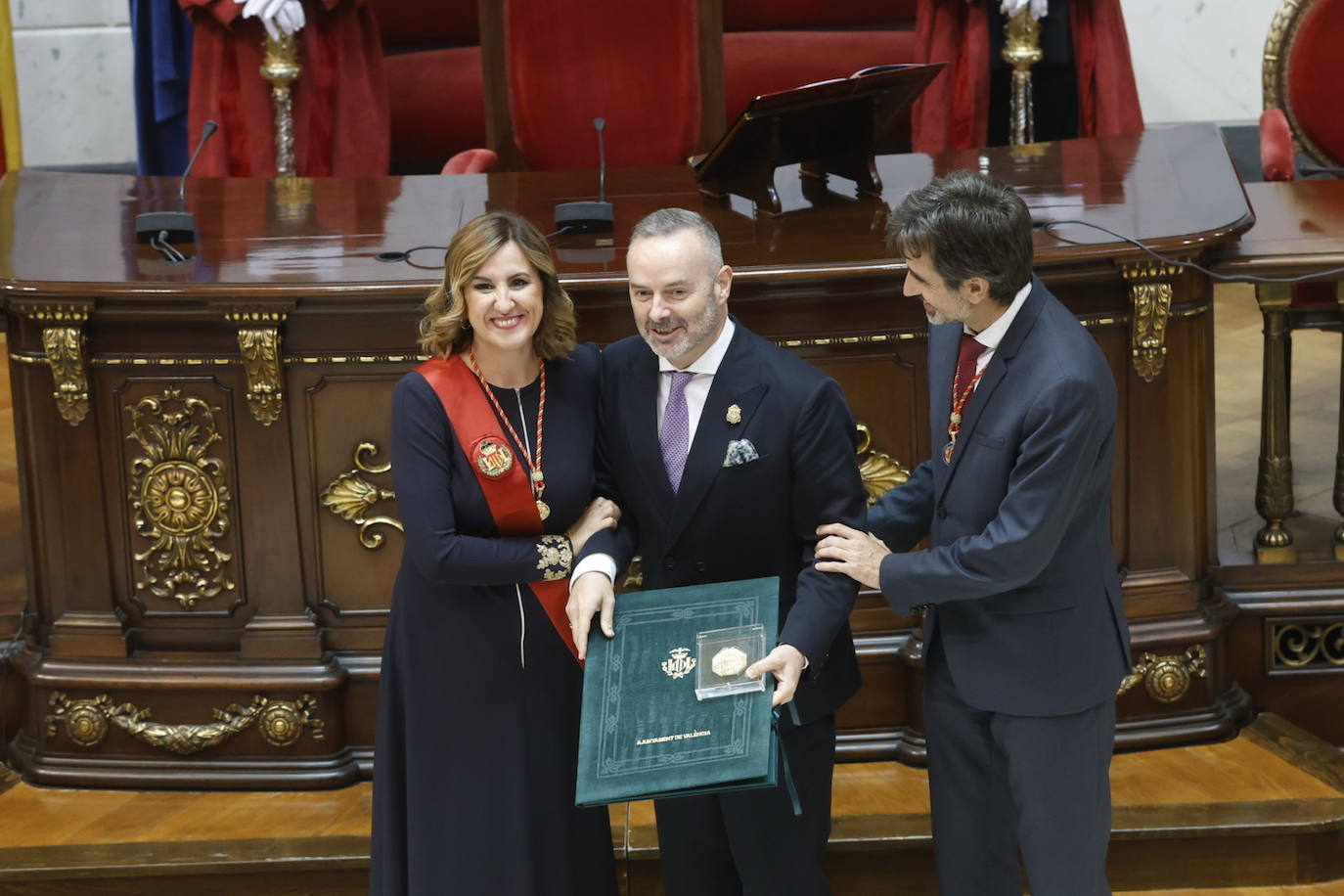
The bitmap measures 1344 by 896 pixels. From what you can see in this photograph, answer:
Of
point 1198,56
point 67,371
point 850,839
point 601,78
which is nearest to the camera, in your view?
point 850,839

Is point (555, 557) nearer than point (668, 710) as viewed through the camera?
No

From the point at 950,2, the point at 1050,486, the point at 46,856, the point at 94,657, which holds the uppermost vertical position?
the point at 950,2

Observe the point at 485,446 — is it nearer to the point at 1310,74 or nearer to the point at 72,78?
the point at 1310,74

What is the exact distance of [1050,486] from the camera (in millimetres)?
2146

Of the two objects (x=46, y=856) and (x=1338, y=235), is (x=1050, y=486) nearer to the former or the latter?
(x=1338, y=235)

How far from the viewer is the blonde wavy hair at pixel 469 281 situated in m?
2.29

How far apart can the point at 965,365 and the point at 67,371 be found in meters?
1.64

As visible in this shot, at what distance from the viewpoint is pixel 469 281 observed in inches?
90.2

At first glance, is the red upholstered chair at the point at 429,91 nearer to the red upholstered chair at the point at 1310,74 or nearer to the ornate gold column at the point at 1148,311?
the red upholstered chair at the point at 1310,74

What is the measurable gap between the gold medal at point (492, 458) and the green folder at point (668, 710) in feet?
0.82

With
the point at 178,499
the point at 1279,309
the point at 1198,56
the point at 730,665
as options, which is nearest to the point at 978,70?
the point at 1198,56

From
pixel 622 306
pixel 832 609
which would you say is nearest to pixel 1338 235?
pixel 622 306

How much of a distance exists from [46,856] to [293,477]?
0.78 metres

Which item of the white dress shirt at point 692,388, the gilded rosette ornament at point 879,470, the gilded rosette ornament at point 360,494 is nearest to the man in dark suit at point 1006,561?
the white dress shirt at point 692,388
